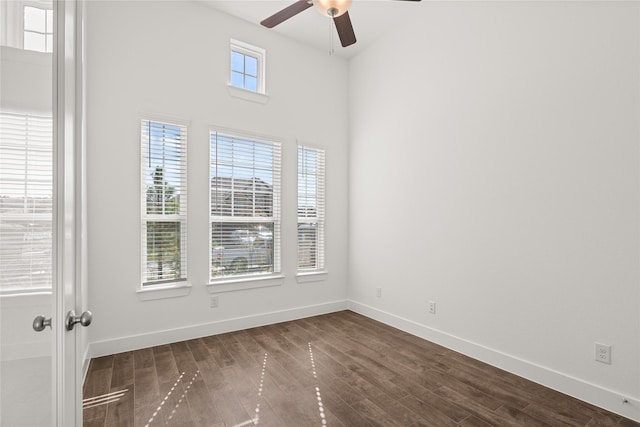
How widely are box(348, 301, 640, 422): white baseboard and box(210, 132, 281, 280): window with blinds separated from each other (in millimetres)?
1843

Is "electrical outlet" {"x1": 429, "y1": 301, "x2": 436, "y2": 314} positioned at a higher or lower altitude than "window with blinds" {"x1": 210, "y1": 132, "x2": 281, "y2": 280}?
lower

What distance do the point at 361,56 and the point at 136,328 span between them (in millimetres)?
4303

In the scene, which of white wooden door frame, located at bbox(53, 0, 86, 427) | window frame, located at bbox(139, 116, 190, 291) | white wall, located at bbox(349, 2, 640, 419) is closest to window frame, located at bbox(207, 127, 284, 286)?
window frame, located at bbox(139, 116, 190, 291)

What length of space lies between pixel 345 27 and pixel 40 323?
8.99ft

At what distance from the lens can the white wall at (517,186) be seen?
2.21m

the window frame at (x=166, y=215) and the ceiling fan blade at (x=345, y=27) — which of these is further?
the window frame at (x=166, y=215)

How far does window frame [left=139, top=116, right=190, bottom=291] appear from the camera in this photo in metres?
3.22

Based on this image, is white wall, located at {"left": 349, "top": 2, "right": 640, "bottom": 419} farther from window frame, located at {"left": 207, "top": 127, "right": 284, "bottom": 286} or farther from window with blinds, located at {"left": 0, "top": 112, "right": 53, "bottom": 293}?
window with blinds, located at {"left": 0, "top": 112, "right": 53, "bottom": 293}

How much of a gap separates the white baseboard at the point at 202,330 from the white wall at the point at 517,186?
2.81ft

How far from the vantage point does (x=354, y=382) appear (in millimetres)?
2572

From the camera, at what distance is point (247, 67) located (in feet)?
13.0

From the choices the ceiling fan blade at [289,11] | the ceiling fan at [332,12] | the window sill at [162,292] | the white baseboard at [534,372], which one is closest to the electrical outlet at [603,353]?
the white baseboard at [534,372]

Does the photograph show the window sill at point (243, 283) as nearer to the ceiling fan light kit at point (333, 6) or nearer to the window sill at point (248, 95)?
the window sill at point (248, 95)

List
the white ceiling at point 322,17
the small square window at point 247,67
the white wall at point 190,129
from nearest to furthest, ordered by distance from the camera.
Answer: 1. the white wall at point 190,129
2. the white ceiling at point 322,17
3. the small square window at point 247,67
